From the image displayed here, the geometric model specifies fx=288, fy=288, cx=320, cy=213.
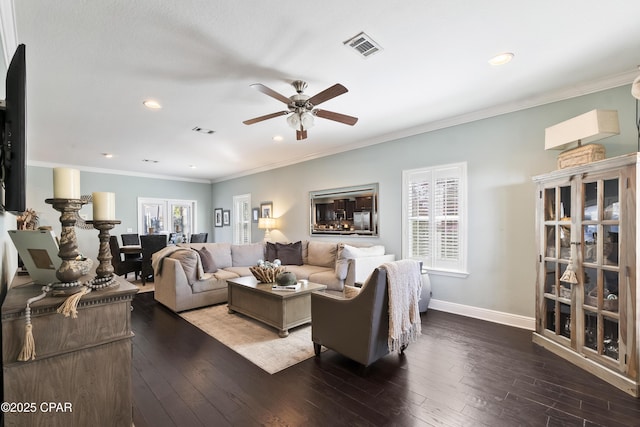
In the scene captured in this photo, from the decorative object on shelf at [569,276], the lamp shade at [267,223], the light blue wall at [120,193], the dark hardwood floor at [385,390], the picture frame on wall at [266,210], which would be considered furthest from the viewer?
the picture frame on wall at [266,210]

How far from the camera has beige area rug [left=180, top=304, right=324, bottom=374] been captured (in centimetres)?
273

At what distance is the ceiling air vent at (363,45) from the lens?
229 cm

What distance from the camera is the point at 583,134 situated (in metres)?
2.71

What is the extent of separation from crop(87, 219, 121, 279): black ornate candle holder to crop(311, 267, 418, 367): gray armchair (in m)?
1.73

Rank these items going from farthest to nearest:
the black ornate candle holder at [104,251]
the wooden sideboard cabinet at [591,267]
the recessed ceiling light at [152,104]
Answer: the recessed ceiling light at [152,104] → the wooden sideboard cabinet at [591,267] → the black ornate candle holder at [104,251]

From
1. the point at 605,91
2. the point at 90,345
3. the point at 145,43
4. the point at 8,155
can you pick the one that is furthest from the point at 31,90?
the point at 605,91

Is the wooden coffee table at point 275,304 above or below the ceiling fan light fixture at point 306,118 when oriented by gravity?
below

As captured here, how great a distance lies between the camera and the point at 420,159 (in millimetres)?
4441

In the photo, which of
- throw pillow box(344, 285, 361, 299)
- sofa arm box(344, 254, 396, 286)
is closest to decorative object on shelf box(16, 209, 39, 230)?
throw pillow box(344, 285, 361, 299)

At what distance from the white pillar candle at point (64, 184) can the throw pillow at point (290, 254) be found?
13.7 feet

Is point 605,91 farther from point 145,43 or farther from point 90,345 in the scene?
point 90,345

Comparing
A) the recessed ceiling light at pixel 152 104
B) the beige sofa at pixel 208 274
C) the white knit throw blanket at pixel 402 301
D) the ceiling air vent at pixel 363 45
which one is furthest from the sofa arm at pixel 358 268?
the recessed ceiling light at pixel 152 104

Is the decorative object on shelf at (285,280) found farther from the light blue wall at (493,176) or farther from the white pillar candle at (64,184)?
the white pillar candle at (64,184)

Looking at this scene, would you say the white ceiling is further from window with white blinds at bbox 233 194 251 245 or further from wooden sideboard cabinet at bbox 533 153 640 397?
window with white blinds at bbox 233 194 251 245
